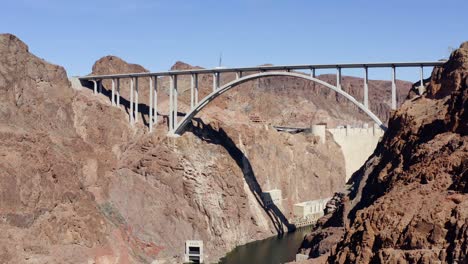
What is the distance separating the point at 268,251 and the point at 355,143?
148ft

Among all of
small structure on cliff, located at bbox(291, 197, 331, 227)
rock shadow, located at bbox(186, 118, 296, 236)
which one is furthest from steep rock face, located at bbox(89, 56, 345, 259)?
small structure on cliff, located at bbox(291, 197, 331, 227)

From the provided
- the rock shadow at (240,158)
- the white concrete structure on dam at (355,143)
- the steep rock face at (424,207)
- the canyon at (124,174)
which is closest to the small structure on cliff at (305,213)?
the canyon at (124,174)

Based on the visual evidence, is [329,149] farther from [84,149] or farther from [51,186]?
[51,186]

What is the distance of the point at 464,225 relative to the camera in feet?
60.4

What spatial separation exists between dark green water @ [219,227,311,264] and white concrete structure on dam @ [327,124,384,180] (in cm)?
3110

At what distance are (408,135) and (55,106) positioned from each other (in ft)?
138

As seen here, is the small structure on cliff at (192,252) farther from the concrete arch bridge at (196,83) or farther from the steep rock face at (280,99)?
the steep rock face at (280,99)

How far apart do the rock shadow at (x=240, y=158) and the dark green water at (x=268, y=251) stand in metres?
2.89

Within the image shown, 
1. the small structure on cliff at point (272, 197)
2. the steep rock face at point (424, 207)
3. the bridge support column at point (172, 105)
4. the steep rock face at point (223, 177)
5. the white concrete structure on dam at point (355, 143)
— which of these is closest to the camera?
the steep rock face at point (424, 207)

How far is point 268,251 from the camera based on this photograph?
6762 centimetres

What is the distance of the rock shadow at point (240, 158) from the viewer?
77.4 metres

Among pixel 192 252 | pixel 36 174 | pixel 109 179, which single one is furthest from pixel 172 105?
pixel 36 174

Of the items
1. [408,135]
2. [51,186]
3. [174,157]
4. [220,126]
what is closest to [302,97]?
[220,126]

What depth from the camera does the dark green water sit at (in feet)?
207
